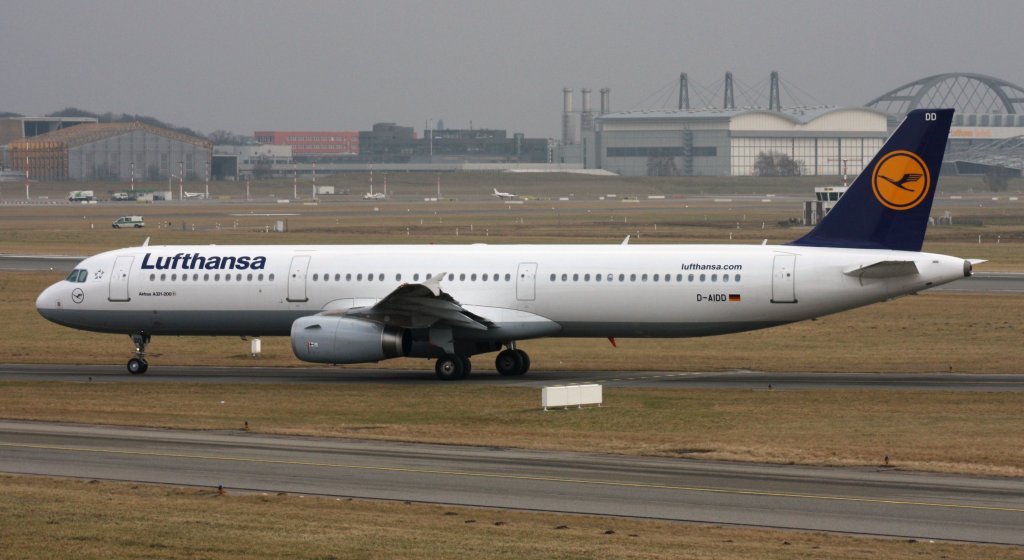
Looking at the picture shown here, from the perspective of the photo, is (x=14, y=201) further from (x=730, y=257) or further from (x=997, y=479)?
(x=997, y=479)

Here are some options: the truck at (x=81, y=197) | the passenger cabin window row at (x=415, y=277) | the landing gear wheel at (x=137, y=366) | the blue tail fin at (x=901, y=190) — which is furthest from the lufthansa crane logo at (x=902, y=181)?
the truck at (x=81, y=197)

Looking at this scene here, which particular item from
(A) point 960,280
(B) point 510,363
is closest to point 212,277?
(B) point 510,363

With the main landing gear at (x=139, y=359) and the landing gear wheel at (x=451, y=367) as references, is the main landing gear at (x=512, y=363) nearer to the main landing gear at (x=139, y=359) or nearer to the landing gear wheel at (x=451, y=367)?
the landing gear wheel at (x=451, y=367)

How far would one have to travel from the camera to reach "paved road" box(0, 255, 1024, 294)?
6250 centimetres

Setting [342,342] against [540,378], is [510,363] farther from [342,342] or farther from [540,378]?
[342,342]

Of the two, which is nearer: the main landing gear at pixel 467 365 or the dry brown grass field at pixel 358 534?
the dry brown grass field at pixel 358 534

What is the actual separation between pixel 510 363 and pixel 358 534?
21.2m

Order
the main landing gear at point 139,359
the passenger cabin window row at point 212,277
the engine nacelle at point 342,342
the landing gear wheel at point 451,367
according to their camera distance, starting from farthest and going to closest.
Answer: the main landing gear at point 139,359 → the passenger cabin window row at point 212,277 → the landing gear wheel at point 451,367 → the engine nacelle at point 342,342

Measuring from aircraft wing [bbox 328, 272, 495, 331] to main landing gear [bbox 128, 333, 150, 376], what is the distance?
22.3 feet

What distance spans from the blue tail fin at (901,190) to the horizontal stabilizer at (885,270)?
1.10 metres

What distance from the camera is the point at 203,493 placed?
22.5 metres

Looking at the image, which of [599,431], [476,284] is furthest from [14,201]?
[599,431]

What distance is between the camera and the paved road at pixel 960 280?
62.5 m

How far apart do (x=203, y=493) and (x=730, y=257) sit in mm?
19916
